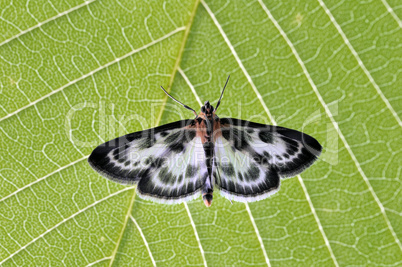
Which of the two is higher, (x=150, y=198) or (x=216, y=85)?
(x=216, y=85)

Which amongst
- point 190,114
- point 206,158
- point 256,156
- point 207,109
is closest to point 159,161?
point 206,158

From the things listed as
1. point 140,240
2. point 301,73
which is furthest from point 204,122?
point 140,240

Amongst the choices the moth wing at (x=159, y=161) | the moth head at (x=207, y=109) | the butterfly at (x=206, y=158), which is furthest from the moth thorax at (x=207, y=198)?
the moth head at (x=207, y=109)

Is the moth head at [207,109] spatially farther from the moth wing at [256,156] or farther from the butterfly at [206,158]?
the moth wing at [256,156]

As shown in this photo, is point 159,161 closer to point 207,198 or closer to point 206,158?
point 206,158

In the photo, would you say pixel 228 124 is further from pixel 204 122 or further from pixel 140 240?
pixel 140 240
